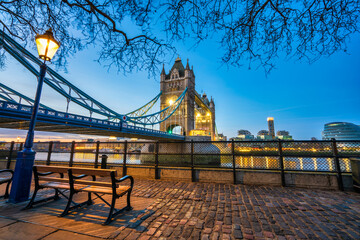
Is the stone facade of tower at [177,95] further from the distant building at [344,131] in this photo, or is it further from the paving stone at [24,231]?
the distant building at [344,131]

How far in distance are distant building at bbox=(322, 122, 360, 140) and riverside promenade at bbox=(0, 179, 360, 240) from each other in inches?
5112

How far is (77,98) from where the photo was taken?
20953 mm

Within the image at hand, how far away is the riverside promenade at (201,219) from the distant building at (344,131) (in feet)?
426

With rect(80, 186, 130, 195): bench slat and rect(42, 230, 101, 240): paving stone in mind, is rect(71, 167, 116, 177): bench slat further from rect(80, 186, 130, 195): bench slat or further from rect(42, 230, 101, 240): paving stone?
rect(42, 230, 101, 240): paving stone

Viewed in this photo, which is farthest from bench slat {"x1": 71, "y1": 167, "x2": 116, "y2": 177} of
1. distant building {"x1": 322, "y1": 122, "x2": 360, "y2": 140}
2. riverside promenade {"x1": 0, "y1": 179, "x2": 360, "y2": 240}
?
distant building {"x1": 322, "y1": 122, "x2": 360, "y2": 140}

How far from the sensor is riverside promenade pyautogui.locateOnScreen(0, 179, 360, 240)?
78.4 inches

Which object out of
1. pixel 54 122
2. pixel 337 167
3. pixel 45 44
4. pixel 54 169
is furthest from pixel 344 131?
pixel 45 44

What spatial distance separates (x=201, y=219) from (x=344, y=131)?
140 metres

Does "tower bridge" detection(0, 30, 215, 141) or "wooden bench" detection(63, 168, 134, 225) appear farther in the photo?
"tower bridge" detection(0, 30, 215, 141)

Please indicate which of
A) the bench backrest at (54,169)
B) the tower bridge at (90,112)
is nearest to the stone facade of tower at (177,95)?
the tower bridge at (90,112)

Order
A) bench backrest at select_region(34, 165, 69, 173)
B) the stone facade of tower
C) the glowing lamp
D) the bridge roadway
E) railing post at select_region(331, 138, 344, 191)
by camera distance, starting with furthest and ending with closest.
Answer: the stone facade of tower → the bridge roadway → railing post at select_region(331, 138, 344, 191) → the glowing lamp → bench backrest at select_region(34, 165, 69, 173)

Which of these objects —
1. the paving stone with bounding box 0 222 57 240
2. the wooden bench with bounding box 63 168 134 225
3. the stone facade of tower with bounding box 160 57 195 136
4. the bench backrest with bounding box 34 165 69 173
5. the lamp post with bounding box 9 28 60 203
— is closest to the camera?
the paving stone with bounding box 0 222 57 240

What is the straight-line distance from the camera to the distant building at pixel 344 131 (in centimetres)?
9469

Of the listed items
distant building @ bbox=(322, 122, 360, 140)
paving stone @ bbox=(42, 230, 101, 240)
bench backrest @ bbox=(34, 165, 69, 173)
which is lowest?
paving stone @ bbox=(42, 230, 101, 240)
